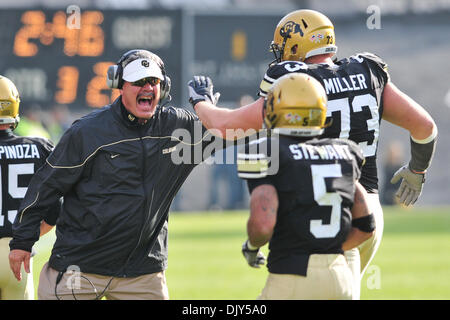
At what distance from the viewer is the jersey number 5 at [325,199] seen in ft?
15.3

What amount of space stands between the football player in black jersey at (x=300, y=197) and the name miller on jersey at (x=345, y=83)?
0.68m

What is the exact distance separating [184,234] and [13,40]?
18.8 feet

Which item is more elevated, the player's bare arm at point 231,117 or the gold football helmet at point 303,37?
the gold football helmet at point 303,37

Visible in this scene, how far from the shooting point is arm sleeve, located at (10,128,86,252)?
18.4 ft

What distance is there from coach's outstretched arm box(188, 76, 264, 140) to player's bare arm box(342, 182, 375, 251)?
898mm

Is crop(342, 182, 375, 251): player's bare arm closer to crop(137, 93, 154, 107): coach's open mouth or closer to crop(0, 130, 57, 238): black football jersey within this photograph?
crop(137, 93, 154, 107): coach's open mouth

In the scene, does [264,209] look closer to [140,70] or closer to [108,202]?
[108,202]

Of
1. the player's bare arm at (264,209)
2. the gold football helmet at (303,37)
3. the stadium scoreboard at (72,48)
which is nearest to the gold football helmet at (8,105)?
the gold football helmet at (303,37)

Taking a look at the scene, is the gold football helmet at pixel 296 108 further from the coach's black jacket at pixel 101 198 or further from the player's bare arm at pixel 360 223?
the coach's black jacket at pixel 101 198

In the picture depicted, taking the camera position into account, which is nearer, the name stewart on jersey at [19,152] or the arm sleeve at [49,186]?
the arm sleeve at [49,186]

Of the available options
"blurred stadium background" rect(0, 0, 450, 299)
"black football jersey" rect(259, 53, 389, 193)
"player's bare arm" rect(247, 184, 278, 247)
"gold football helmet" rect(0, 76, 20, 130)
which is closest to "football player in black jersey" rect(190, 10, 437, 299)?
"black football jersey" rect(259, 53, 389, 193)

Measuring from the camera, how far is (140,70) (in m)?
5.72

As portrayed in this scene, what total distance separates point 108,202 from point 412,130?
1.97m
